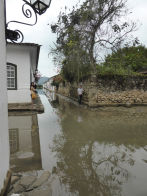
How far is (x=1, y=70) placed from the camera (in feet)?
9.41

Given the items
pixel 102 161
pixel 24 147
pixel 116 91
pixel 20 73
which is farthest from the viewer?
pixel 116 91

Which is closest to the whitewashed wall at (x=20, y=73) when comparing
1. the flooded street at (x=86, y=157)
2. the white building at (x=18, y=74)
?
the white building at (x=18, y=74)

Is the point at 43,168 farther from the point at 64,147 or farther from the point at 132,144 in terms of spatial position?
the point at 132,144

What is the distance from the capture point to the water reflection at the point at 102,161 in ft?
9.72

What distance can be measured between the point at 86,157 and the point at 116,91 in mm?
11068

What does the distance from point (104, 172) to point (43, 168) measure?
50.1 inches

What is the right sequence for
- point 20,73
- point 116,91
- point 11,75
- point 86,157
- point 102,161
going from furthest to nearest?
point 116,91 < point 20,73 < point 11,75 < point 86,157 < point 102,161

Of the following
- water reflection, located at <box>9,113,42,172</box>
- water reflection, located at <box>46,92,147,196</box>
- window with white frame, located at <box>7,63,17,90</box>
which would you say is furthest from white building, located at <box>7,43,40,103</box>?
water reflection, located at <box>46,92,147,196</box>

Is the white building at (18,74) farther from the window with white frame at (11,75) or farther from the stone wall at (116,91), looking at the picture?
the stone wall at (116,91)

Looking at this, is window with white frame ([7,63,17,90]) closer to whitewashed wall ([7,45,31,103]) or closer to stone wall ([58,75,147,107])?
whitewashed wall ([7,45,31,103])

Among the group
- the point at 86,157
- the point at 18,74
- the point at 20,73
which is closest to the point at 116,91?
the point at 20,73

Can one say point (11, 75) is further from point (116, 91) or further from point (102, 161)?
point (102, 161)

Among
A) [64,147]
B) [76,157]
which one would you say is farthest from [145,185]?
[64,147]

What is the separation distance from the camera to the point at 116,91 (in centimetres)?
1461
